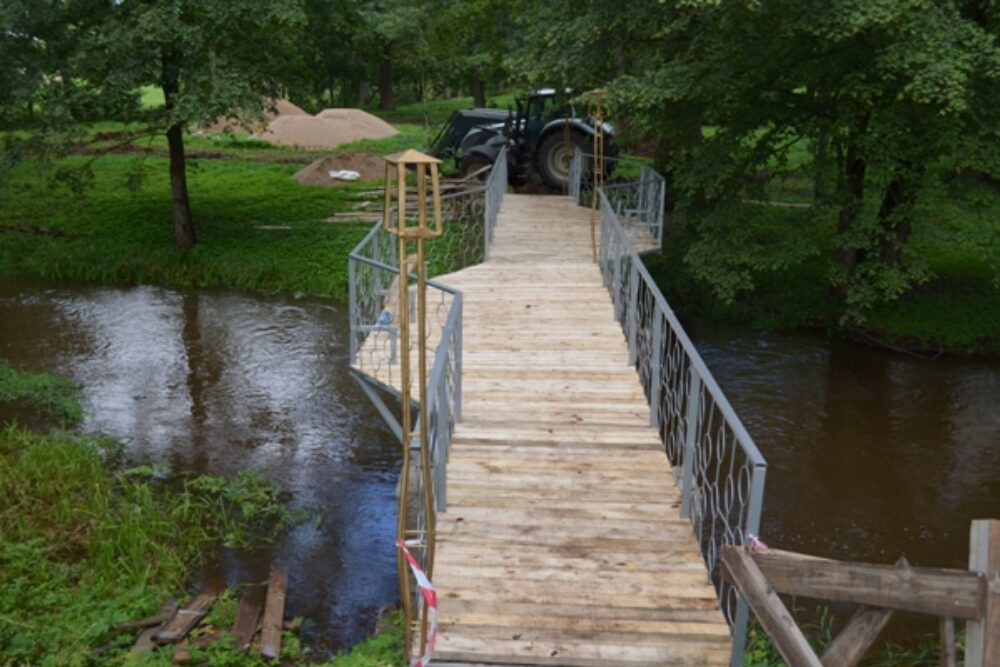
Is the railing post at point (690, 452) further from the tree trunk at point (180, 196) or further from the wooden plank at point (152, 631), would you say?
the tree trunk at point (180, 196)

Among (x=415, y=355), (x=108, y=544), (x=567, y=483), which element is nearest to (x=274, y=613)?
(x=108, y=544)

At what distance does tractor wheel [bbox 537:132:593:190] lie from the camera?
63.4 ft

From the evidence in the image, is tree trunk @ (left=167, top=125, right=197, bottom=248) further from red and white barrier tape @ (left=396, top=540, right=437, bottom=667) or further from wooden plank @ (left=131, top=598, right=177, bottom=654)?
red and white barrier tape @ (left=396, top=540, right=437, bottom=667)

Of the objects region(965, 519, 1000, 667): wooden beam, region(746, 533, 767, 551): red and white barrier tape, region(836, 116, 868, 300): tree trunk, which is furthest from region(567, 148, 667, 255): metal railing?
region(965, 519, 1000, 667): wooden beam

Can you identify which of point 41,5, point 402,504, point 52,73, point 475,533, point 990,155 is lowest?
point 475,533

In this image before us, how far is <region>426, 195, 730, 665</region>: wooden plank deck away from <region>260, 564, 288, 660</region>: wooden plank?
1.86 metres

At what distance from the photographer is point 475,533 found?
630cm

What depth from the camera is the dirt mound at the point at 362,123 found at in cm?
3238

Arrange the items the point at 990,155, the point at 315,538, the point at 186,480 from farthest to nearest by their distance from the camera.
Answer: the point at 990,155, the point at 186,480, the point at 315,538

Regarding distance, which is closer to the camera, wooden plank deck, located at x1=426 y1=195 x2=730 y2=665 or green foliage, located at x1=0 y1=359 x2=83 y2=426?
wooden plank deck, located at x1=426 y1=195 x2=730 y2=665

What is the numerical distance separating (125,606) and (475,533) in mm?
3255

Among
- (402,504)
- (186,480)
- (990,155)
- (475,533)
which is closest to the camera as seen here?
(402,504)

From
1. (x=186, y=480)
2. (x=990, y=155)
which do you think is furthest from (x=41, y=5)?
(x=990, y=155)

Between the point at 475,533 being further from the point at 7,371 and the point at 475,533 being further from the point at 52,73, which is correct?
the point at 52,73
